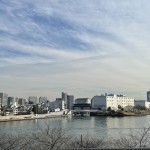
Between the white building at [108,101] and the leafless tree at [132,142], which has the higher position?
the white building at [108,101]

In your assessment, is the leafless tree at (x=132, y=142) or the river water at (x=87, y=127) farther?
the river water at (x=87, y=127)

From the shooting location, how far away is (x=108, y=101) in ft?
251

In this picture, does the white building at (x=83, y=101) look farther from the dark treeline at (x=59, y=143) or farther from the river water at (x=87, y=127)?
the dark treeline at (x=59, y=143)

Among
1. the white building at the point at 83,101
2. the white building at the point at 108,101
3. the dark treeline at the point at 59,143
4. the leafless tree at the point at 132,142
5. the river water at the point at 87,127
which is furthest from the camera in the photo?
the white building at the point at 83,101

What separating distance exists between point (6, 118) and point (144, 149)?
47265mm

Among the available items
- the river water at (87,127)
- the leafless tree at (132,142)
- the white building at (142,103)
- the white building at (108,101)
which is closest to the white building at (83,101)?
the white building at (108,101)

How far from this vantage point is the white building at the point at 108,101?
249 feet

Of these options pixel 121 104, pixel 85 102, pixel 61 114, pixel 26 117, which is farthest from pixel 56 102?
pixel 26 117

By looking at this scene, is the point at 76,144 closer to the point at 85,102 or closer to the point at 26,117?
the point at 26,117

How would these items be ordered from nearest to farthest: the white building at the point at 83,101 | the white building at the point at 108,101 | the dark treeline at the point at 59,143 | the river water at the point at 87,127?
the dark treeline at the point at 59,143 < the river water at the point at 87,127 < the white building at the point at 108,101 < the white building at the point at 83,101

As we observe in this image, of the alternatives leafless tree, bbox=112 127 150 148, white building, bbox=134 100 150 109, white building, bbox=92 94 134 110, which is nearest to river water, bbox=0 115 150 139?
leafless tree, bbox=112 127 150 148

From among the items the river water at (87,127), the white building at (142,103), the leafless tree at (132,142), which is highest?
the white building at (142,103)

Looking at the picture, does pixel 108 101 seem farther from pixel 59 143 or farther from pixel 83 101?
pixel 59 143

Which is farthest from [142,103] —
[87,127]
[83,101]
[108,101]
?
[87,127]
